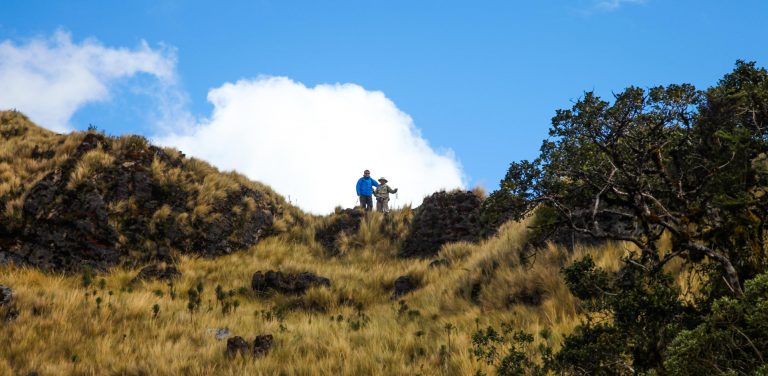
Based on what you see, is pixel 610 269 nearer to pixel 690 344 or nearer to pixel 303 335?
pixel 303 335

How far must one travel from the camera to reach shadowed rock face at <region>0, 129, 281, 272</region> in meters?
13.5

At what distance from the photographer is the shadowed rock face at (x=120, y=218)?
13.5m

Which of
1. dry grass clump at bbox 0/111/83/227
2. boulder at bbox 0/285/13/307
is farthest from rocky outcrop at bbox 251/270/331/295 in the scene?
dry grass clump at bbox 0/111/83/227

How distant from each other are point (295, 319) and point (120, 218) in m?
7.58

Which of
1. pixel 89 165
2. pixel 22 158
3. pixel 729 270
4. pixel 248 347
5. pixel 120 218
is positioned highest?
pixel 22 158

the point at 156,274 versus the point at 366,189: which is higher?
the point at 366,189

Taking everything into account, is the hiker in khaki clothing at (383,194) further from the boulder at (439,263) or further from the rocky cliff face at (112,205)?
the boulder at (439,263)

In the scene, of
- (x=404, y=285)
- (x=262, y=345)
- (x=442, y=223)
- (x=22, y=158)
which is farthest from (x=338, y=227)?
(x=262, y=345)

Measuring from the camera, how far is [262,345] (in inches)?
312

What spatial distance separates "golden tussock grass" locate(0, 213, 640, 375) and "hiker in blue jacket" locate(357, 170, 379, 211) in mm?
7590

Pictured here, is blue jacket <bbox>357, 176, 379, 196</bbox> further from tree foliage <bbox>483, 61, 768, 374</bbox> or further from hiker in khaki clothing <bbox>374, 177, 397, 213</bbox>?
tree foliage <bbox>483, 61, 768, 374</bbox>

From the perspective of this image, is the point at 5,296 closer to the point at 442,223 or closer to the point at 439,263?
the point at 439,263

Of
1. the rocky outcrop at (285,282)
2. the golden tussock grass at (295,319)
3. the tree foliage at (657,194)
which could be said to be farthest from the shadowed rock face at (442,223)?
the tree foliage at (657,194)

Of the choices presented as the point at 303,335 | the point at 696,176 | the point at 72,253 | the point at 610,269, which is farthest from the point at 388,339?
the point at 72,253
